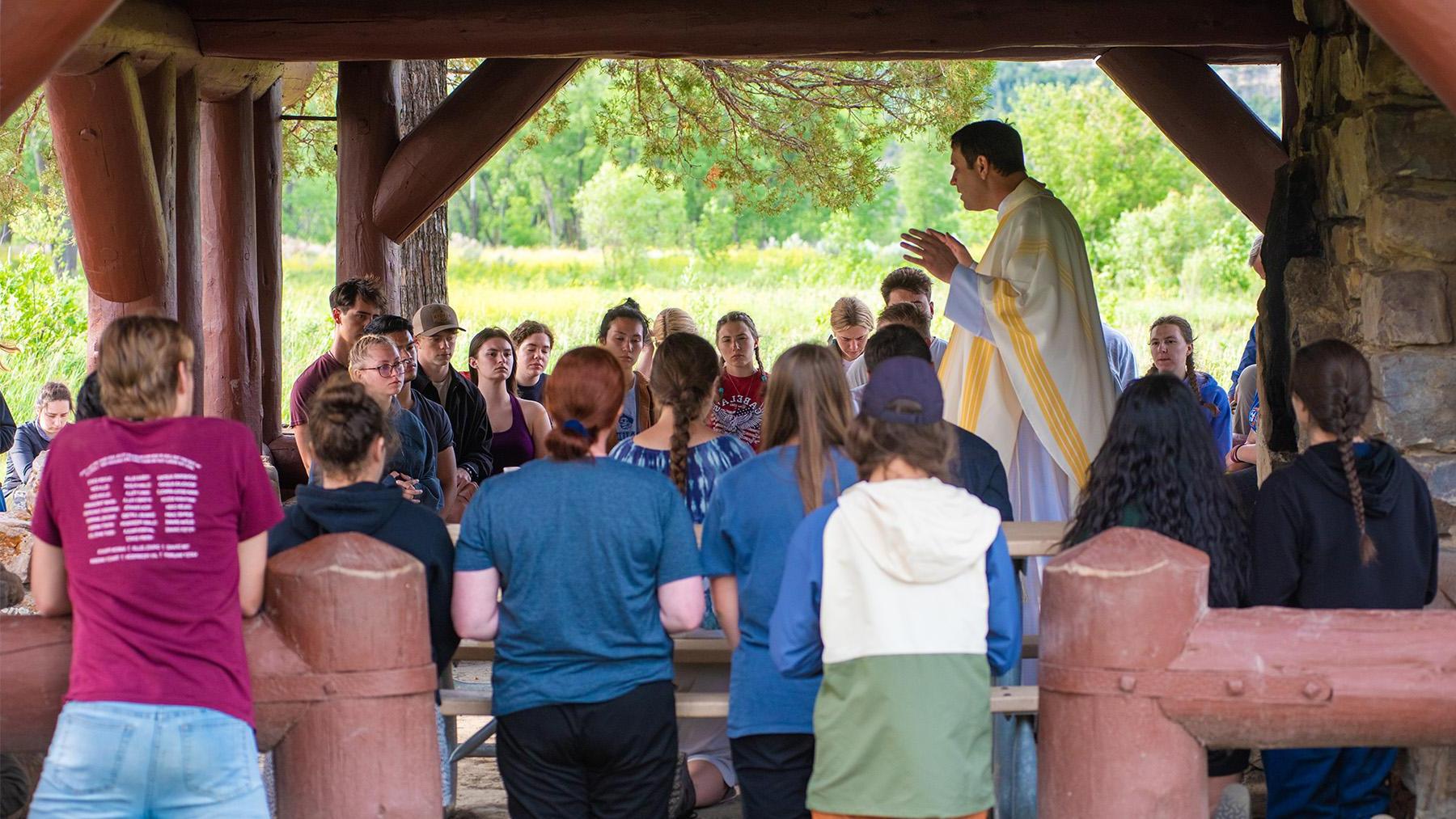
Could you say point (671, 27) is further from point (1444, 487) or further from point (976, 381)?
point (1444, 487)

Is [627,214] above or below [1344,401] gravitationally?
above

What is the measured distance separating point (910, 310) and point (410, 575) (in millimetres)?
3036

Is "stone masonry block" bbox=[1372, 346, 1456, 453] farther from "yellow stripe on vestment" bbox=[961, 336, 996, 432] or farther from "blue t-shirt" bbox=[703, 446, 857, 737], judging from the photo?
"blue t-shirt" bbox=[703, 446, 857, 737]

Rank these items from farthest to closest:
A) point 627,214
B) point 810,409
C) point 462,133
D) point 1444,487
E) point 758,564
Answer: point 627,214 → point 462,133 → point 1444,487 → point 810,409 → point 758,564

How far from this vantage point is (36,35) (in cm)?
299

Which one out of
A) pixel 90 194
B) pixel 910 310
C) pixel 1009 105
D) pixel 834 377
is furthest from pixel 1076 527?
pixel 1009 105

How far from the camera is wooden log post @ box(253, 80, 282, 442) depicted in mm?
8250

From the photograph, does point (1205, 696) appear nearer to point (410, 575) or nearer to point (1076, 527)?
point (1076, 527)

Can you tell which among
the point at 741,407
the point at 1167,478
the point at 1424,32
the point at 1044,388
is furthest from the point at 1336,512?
the point at 741,407

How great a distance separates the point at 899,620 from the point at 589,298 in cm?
2697

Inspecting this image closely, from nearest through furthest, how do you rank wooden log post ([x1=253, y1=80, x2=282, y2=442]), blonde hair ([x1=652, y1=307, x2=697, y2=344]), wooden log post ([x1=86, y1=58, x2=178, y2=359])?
wooden log post ([x1=86, y1=58, x2=178, y2=359]), blonde hair ([x1=652, y1=307, x2=697, y2=344]), wooden log post ([x1=253, y1=80, x2=282, y2=442])

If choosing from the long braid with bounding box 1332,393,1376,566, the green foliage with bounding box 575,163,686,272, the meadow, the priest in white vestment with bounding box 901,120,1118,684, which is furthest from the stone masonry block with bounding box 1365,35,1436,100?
the green foliage with bounding box 575,163,686,272

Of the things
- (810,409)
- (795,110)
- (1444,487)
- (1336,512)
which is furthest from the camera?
(795,110)

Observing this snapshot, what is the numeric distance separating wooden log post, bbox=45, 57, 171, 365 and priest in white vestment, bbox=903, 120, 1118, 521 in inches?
116
